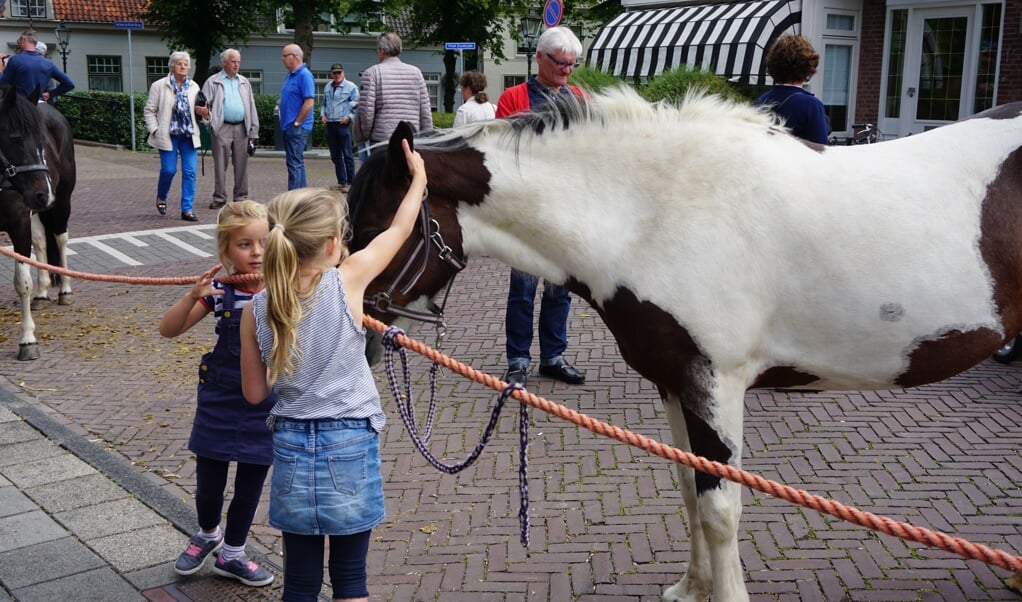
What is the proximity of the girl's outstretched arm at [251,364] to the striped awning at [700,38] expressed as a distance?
1560 centimetres

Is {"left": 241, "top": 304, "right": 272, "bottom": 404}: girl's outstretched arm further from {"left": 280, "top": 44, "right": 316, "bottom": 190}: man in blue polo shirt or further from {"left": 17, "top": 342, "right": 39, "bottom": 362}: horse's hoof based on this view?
{"left": 280, "top": 44, "right": 316, "bottom": 190}: man in blue polo shirt

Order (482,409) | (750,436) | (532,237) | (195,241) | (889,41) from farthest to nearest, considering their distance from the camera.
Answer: (889,41), (195,241), (482,409), (750,436), (532,237)

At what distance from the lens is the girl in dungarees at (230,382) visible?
10.9 ft

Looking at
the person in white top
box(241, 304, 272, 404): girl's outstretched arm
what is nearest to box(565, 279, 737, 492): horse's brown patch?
box(241, 304, 272, 404): girl's outstretched arm

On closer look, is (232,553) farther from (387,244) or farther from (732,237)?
(732,237)

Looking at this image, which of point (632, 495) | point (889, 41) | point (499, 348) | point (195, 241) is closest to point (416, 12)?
point (889, 41)

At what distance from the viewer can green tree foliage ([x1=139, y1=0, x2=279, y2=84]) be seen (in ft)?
110

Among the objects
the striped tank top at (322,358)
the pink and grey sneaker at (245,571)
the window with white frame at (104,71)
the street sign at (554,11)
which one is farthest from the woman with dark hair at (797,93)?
the window with white frame at (104,71)

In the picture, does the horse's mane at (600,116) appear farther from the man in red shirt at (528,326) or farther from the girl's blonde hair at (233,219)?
the man in red shirt at (528,326)

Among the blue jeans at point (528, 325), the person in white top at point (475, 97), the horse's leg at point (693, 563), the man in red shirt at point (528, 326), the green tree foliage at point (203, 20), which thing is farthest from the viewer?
the green tree foliage at point (203, 20)

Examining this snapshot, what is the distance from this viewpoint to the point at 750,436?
536cm

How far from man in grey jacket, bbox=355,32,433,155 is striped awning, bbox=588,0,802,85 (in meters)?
8.32

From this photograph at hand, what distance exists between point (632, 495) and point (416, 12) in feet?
111

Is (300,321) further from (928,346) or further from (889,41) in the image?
(889,41)
